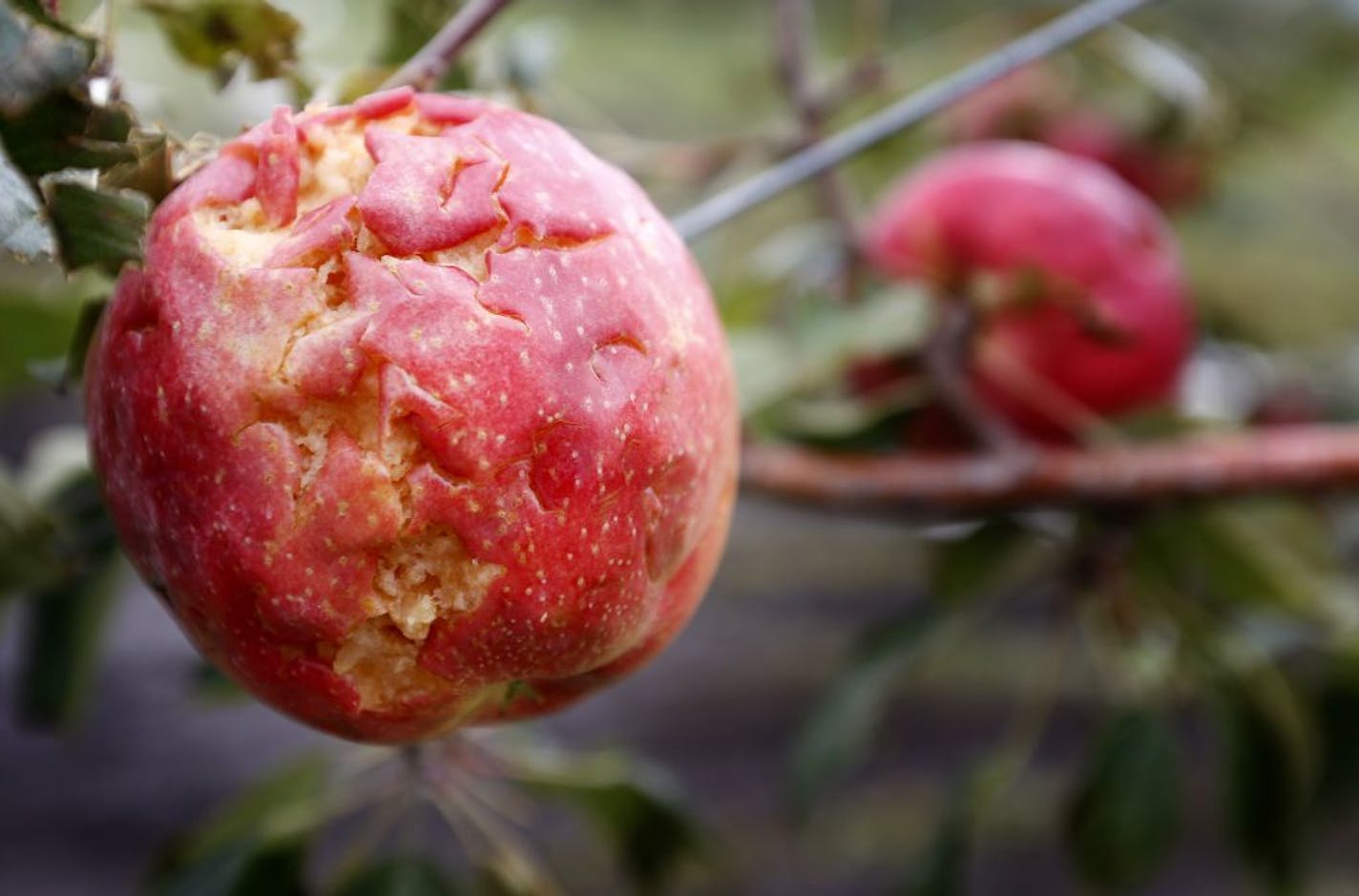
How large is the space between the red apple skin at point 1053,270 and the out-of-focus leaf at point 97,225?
522mm

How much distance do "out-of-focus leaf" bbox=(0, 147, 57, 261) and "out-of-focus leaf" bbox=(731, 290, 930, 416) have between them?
420 millimetres

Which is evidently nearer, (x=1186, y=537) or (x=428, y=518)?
(x=428, y=518)

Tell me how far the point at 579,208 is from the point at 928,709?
1.24m

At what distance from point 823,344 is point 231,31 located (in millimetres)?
386

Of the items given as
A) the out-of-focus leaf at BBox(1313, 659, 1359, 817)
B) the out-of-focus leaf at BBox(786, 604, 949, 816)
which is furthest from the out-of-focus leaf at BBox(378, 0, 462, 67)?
the out-of-focus leaf at BBox(1313, 659, 1359, 817)

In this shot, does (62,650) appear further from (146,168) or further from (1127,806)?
(1127,806)

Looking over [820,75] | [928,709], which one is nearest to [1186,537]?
[820,75]

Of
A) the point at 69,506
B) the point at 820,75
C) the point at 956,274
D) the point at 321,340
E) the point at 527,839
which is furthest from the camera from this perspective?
the point at 527,839

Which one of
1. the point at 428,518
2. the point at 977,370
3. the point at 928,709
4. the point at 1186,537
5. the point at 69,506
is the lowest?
the point at 928,709

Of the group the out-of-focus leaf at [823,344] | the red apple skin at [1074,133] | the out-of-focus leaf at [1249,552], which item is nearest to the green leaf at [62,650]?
the out-of-focus leaf at [823,344]

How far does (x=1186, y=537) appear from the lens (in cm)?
84

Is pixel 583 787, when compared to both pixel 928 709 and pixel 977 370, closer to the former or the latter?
pixel 977 370

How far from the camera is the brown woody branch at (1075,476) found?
0.73 m

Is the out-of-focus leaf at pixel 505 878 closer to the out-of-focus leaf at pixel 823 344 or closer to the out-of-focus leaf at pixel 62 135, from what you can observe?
the out-of-focus leaf at pixel 823 344
